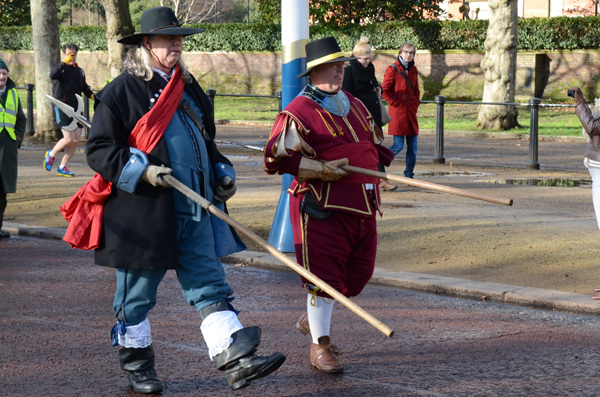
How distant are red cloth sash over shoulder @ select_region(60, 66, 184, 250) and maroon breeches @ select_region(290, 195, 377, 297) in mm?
1011

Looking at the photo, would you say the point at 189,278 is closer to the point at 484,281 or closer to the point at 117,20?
the point at 484,281

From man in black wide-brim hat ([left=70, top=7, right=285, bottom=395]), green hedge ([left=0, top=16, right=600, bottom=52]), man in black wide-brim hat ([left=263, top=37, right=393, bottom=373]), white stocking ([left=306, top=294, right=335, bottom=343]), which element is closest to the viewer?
man in black wide-brim hat ([left=70, top=7, right=285, bottom=395])

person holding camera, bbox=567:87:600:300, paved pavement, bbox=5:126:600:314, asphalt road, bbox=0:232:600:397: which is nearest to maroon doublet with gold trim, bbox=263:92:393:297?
asphalt road, bbox=0:232:600:397

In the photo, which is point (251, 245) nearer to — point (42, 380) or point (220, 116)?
point (42, 380)

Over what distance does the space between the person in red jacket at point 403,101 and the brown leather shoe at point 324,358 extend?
711 cm

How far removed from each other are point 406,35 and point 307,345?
2765cm

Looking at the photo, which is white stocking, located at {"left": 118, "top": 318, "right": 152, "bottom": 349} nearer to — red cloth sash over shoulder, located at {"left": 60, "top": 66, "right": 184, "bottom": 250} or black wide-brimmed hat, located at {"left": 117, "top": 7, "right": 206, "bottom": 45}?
red cloth sash over shoulder, located at {"left": 60, "top": 66, "right": 184, "bottom": 250}

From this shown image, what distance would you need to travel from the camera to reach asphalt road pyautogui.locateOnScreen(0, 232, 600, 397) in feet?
16.2

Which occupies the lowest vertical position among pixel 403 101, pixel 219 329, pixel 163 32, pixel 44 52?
pixel 219 329

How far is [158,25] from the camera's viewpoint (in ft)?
15.1

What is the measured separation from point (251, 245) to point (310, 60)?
386cm

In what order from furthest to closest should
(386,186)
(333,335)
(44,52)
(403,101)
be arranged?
(44,52) < (403,101) < (386,186) < (333,335)

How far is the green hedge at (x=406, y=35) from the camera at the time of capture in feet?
96.1

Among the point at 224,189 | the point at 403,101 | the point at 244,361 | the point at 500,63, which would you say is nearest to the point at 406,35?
the point at 500,63
